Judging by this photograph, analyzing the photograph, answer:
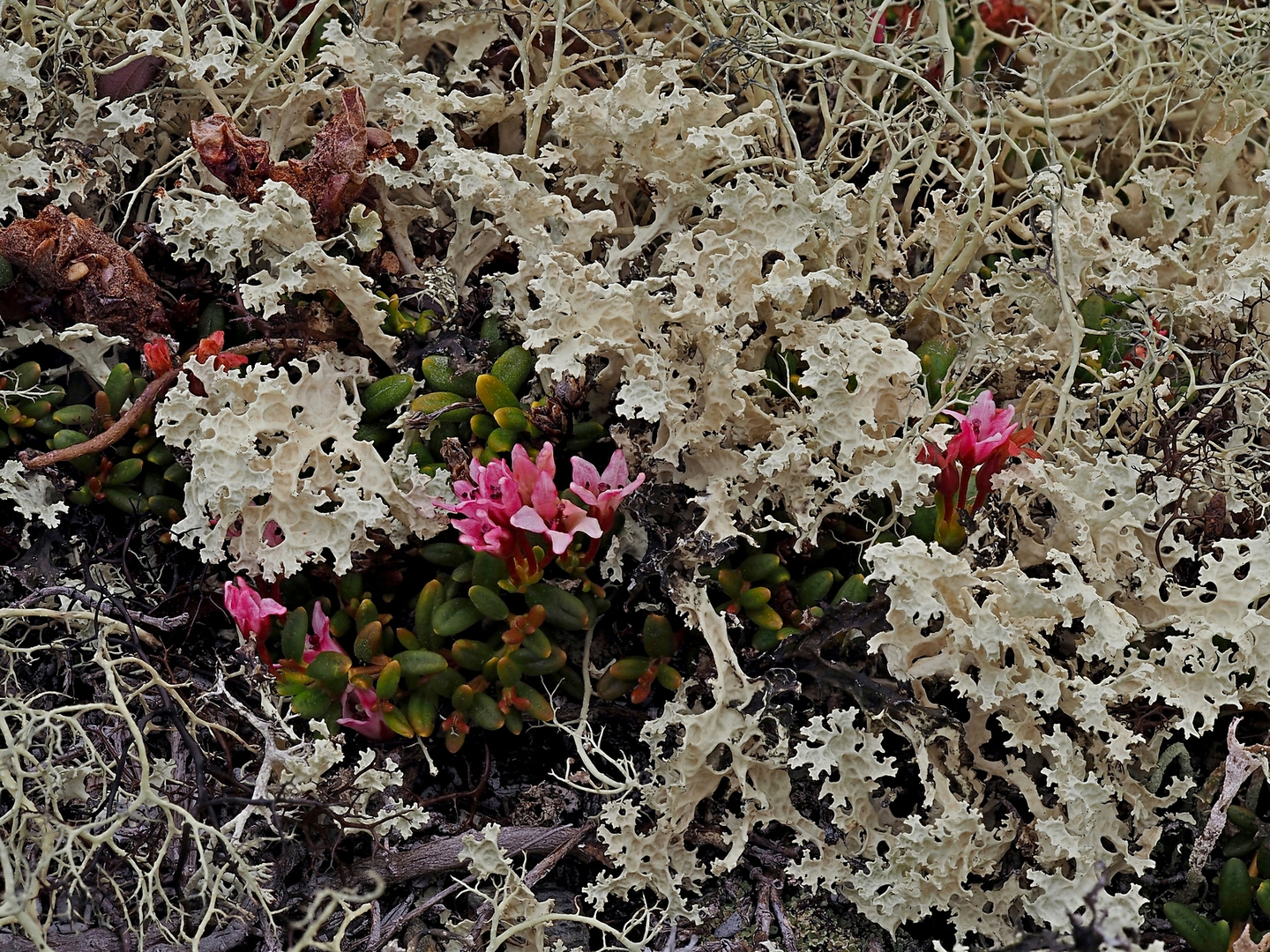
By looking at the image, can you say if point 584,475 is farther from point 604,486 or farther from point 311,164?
point 311,164

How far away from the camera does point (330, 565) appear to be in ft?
5.96

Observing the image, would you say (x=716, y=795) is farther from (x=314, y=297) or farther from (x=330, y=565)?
(x=314, y=297)

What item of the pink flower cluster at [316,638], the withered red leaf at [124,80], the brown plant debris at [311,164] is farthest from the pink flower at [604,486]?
the withered red leaf at [124,80]

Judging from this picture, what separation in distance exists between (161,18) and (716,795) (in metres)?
1.95

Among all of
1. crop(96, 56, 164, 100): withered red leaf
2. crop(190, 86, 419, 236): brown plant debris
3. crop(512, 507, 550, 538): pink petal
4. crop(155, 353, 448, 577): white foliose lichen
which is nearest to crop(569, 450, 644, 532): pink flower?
crop(512, 507, 550, 538): pink petal

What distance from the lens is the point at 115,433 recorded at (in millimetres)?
1856

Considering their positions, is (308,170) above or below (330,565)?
above

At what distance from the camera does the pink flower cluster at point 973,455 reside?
5.58 feet

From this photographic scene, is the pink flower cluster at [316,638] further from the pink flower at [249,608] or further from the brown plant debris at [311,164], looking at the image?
the brown plant debris at [311,164]

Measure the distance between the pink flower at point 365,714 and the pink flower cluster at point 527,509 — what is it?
11.4 inches

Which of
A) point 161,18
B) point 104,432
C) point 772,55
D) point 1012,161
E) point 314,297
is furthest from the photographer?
point 1012,161

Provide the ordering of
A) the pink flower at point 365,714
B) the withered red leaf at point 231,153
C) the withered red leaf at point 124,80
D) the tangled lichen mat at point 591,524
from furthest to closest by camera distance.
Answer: the withered red leaf at point 124,80 → the withered red leaf at point 231,153 → the pink flower at point 365,714 → the tangled lichen mat at point 591,524

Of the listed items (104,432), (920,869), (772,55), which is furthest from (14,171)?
(920,869)

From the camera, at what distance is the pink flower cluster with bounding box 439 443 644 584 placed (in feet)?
5.44
